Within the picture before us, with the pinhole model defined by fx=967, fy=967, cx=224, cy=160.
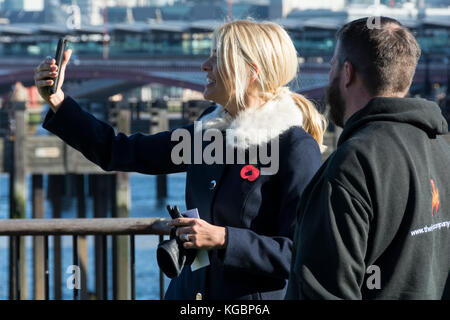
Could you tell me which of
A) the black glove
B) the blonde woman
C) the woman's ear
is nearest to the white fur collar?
the blonde woman

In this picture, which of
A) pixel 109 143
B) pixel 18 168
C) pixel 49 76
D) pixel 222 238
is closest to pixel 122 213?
pixel 18 168

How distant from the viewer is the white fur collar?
318cm

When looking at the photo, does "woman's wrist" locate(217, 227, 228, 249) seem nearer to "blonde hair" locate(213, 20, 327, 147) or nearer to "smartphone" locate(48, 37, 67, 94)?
"blonde hair" locate(213, 20, 327, 147)

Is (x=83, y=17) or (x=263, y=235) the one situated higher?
(x=263, y=235)

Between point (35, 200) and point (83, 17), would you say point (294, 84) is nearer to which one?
point (35, 200)

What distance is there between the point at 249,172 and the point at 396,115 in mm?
755

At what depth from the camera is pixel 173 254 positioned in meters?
2.99

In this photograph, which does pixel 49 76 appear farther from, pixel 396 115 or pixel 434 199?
pixel 434 199

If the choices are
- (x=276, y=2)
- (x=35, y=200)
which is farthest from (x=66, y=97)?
(x=276, y=2)

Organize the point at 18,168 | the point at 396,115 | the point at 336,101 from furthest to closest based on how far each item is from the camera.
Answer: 1. the point at 18,168
2. the point at 336,101
3. the point at 396,115

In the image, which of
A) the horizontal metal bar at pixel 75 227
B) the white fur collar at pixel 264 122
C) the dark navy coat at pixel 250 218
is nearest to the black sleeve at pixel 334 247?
the dark navy coat at pixel 250 218
